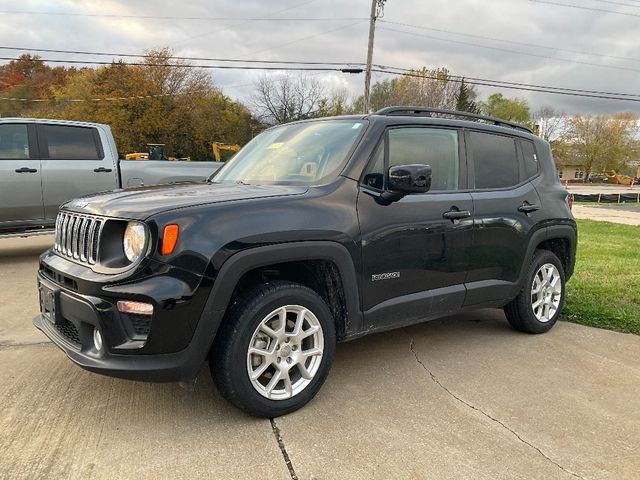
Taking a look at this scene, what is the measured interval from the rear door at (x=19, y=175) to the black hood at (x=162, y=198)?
497 centimetres

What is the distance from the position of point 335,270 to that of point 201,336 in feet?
3.13

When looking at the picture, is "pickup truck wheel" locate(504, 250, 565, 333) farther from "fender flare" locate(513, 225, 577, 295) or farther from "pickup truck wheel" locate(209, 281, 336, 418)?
"pickup truck wheel" locate(209, 281, 336, 418)

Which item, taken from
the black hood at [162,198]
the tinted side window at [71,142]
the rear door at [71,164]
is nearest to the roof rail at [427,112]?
the black hood at [162,198]

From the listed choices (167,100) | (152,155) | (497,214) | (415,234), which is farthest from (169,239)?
(167,100)

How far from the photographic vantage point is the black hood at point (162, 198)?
2797 millimetres

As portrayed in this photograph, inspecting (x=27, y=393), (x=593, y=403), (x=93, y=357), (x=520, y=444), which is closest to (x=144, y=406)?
(x=93, y=357)

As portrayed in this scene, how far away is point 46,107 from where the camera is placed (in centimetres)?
4891

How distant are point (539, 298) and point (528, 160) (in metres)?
1.29

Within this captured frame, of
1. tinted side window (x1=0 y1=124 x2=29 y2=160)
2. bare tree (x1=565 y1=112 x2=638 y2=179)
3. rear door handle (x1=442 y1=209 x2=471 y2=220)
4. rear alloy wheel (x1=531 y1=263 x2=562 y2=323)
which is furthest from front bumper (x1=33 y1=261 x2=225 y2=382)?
bare tree (x1=565 y1=112 x2=638 y2=179)

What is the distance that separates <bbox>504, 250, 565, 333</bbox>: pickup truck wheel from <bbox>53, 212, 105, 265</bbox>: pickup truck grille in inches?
138

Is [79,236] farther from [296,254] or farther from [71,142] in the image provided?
[71,142]

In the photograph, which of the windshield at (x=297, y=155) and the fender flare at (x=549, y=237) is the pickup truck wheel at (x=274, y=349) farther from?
the fender flare at (x=549, y=237)

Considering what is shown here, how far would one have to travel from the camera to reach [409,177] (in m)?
3.31

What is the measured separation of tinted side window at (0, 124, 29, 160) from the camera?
24.6 feet
